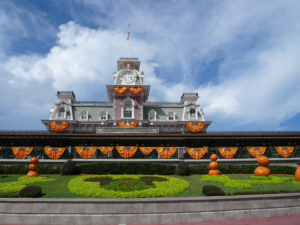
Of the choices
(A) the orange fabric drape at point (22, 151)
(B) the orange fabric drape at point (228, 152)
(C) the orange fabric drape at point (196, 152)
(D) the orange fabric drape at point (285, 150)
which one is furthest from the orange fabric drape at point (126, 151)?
(D) the orange fabric drape at point (285, 150)

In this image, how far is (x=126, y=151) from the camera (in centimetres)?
2173

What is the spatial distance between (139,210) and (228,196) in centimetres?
423

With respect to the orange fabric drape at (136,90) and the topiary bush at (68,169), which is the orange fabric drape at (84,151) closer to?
the topiary bush at (68,169)

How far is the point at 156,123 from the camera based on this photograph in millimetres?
35375

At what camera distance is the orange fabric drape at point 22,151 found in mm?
20844

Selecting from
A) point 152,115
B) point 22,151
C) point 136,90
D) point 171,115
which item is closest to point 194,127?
point 171,115

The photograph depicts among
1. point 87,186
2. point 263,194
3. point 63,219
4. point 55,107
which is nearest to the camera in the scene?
point 63,219

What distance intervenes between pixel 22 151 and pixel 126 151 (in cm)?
1173

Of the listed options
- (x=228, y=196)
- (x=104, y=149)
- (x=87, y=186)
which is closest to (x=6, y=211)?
(x=87, y=186)

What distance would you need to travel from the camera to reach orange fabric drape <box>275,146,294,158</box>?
2250cm

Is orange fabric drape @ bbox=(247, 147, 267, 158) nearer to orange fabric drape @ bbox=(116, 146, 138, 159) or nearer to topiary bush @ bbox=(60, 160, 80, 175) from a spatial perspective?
orange fabric drape @ bbox=(116, 146, 138, 159)

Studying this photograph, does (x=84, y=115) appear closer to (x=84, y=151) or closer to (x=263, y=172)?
(x=84, y=151)

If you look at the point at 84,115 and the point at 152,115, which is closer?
the point at 84,115

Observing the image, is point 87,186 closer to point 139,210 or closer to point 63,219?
point 63,219
